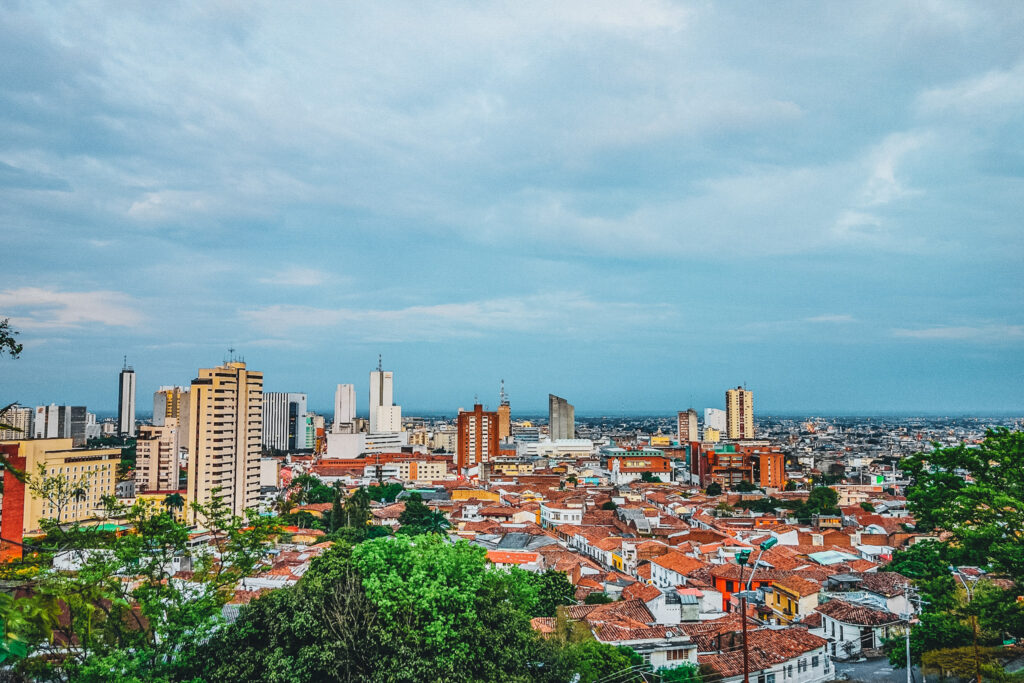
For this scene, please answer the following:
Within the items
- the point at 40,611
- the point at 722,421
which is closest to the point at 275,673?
the point at 40,611

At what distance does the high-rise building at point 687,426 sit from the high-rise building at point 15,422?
74.7m

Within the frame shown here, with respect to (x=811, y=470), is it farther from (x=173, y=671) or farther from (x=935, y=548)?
(x=173, y=671)

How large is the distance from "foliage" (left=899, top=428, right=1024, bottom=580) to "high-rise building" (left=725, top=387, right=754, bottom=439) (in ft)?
294

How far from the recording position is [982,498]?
9.94m

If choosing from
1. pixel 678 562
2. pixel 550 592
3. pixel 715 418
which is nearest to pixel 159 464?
pixel 678 562

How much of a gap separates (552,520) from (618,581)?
48.7 ft

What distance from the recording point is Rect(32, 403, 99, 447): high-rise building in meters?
62.6

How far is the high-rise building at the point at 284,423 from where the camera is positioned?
341 feet

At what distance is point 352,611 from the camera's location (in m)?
9.27

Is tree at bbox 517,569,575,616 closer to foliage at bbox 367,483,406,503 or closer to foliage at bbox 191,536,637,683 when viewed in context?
foliage at bbox 191,536,637,683

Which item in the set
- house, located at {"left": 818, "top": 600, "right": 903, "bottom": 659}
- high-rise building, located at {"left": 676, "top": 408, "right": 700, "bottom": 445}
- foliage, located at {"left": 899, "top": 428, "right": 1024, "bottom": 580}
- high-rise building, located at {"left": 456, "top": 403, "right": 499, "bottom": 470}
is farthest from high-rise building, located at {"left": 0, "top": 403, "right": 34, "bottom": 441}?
high-rise building, located at {"left": 676, "top": 408, "right": 700, "bottom": 445}

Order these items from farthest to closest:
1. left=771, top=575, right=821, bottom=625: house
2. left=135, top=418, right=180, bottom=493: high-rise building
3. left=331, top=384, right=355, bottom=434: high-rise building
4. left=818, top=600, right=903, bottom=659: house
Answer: left=331, top=384, right=355, bottom=434: high-rise building → left=135, top=418, right=180, bottom=493: high-rise building → left=771, top=575, right=821, bottom=625: house → left=818, top=600, right=903, bottom=659: house

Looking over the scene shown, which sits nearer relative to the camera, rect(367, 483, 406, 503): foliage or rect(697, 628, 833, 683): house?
rect(697, 628, 833, 683): house

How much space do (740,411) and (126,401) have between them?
83687 millimetres
